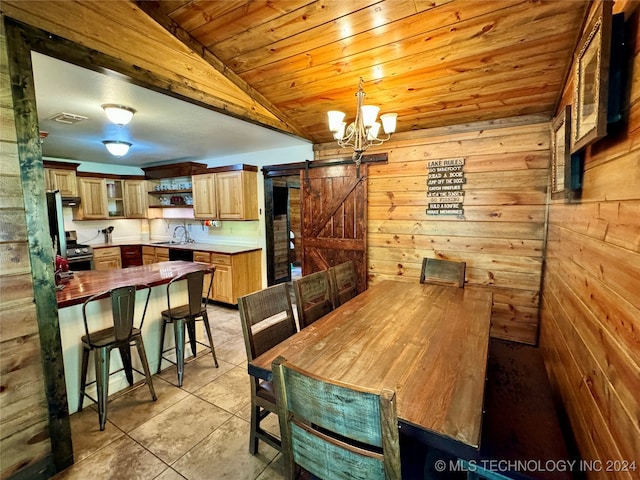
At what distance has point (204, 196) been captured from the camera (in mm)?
4832

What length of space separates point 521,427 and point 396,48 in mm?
2375

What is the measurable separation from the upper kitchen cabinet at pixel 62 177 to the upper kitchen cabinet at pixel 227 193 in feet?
6.40

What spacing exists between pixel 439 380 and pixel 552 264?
179 centimetres

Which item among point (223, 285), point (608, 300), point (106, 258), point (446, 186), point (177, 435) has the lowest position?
point (177, 435)

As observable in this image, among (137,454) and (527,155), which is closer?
(137,454)

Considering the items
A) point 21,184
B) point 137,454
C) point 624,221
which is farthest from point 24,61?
point 624,221

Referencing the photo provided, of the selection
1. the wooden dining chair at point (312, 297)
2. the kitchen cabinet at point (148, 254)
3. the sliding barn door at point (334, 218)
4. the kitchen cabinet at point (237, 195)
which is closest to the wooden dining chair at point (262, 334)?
the wooden dining chair at point (312, 297)

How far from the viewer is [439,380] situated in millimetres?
1213

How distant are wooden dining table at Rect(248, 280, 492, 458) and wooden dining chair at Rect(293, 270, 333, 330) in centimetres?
20

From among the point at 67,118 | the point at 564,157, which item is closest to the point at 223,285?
the point at 67,118

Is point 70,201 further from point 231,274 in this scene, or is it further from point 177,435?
point 177,435

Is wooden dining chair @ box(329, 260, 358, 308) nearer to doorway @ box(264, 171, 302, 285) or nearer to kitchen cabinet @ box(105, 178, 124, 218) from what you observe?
doorway @ box(264, 171, 302, 285)

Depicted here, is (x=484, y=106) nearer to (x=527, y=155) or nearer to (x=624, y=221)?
(x=527, y=155)

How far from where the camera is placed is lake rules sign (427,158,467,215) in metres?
3.14
